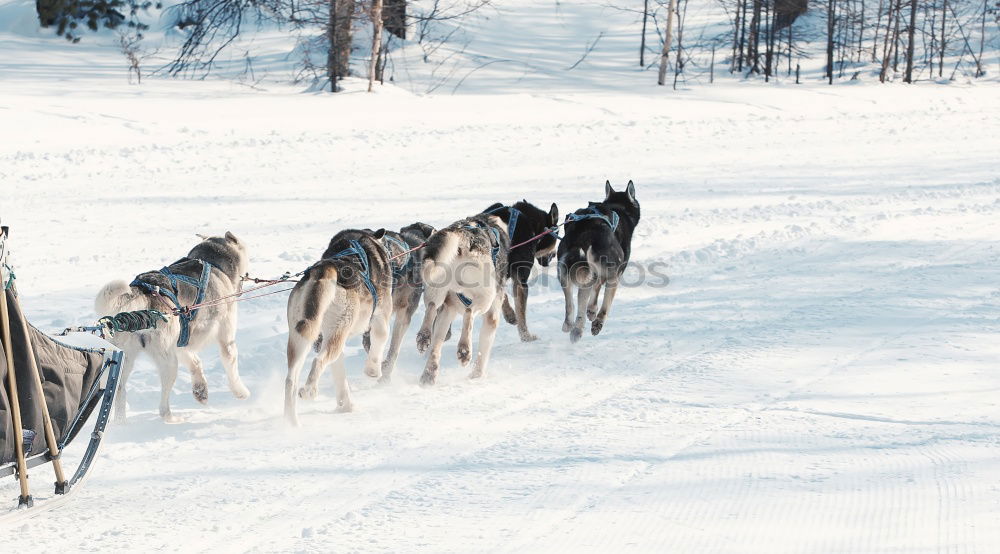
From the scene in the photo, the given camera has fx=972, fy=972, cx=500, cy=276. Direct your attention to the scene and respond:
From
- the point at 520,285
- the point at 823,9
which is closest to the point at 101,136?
the point at 520,285

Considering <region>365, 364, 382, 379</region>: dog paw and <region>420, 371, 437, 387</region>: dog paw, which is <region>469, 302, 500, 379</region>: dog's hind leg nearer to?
<region>420, 371, 437, 387</region>: dog paw

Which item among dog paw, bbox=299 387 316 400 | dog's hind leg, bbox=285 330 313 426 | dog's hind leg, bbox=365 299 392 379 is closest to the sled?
dog's hind leg, bbox=285 330 313 426

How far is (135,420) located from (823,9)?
119 ft

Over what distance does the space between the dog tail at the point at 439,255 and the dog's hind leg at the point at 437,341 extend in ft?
0.77

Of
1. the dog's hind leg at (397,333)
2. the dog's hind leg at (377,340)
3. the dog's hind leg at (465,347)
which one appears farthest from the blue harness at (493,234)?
the dog's hind leg at (377,340)

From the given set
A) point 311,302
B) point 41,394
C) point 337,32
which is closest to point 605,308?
point 311,302

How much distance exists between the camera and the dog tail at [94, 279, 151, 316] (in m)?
5.00

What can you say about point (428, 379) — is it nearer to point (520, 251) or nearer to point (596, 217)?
point (520, 251)

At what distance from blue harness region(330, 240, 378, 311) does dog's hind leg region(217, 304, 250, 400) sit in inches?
29.1

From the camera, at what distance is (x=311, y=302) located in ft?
17.3

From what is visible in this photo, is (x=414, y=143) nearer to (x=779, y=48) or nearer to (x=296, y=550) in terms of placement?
(x=296, y=550)

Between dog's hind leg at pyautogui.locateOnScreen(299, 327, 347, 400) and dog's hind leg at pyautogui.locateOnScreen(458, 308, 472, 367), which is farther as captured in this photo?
dog's hind leg at pyautogui.locateOnScreen(458, 308, 472, 367)

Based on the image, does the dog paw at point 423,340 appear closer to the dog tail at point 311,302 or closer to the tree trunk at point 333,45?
the dog tail at point 311,302

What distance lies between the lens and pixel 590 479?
14.7 ft
